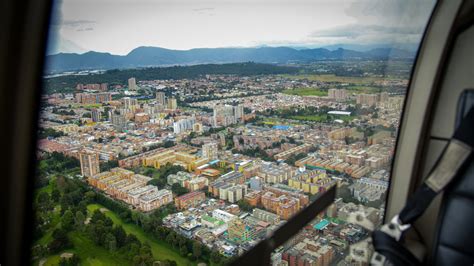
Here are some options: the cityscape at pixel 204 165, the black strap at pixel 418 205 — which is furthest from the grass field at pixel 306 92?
the black strap at pixel 418 205

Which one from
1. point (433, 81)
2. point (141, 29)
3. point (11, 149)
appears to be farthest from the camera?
point (433, 81)

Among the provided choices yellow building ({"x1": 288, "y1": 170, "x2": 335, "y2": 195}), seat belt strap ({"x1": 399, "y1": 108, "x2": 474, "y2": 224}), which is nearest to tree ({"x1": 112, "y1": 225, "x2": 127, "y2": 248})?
yellow building ({"x1": 288, "y1": 170, "x2": 335, "y2": 195})

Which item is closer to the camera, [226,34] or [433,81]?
[226,34]

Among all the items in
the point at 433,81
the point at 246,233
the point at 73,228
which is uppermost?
the point at 433,81

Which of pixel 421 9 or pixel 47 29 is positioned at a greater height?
pixel 421 9

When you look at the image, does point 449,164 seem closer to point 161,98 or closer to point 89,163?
point 161,98

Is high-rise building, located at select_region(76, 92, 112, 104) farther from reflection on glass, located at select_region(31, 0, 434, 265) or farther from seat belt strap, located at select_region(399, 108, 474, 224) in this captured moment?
seat belt strap, located at select_region(399, 108, 474, 224)

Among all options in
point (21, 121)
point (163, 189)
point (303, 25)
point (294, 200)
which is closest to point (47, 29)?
point (21, 121)

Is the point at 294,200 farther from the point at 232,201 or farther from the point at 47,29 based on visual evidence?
the point at 47,29
